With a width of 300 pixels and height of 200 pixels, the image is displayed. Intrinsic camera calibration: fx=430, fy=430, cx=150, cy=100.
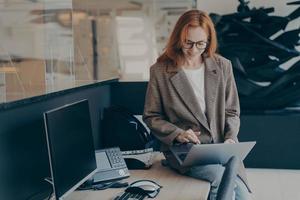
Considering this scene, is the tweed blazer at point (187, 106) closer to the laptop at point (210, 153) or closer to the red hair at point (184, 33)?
the red hair at point (184, 33)

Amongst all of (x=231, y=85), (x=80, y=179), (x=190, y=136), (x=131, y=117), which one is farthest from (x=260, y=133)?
(x=80, y=179)

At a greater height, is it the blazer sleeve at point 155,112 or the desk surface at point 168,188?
the blazer sleeve at point 155,112

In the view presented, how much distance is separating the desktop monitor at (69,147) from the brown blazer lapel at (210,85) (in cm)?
66

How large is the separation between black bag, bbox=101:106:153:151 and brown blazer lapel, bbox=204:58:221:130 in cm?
83

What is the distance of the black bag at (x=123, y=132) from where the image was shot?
296 cm

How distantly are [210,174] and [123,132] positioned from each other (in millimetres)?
1128

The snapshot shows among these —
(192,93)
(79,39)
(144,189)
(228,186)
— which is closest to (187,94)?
(192,93)

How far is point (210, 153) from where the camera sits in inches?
77.9

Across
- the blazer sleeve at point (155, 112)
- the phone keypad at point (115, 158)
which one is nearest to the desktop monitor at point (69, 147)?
the phone keypad at point (115, 158)

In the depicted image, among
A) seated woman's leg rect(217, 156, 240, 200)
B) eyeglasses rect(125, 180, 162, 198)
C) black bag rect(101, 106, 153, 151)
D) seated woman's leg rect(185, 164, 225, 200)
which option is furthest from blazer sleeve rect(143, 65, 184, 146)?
seated woman's leg rect(217, 156, 240, 200)

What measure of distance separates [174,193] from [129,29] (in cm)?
379

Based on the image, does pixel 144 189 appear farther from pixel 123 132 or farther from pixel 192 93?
pixel 123 132

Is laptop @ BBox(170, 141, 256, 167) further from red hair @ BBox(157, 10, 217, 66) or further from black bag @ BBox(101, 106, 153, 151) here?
black bag @ BBox(101, 106, 153, 151)

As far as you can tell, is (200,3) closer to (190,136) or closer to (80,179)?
(190,136)
